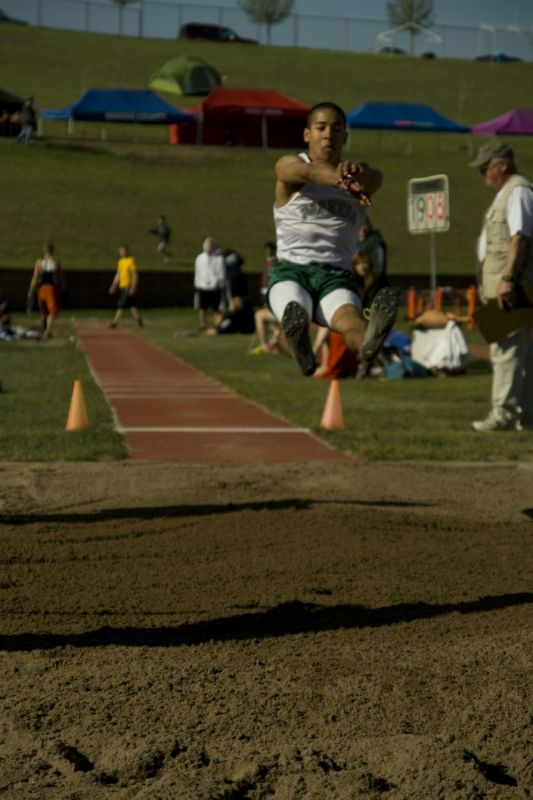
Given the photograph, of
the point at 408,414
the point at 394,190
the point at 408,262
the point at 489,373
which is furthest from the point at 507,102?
the point at 408,414

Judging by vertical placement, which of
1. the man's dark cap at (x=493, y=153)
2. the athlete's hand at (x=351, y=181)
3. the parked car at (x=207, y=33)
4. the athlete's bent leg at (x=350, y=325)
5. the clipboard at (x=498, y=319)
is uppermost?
the parked car at (x=207, y=33)

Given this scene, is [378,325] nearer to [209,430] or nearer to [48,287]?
[209,430]

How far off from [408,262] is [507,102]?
3555cm

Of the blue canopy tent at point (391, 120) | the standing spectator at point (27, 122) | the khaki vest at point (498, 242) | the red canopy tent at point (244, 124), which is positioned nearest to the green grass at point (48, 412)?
the khaki vest at point (498, 242)

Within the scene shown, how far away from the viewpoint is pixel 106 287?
118 feet

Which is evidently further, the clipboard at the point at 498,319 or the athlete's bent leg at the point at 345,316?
the clipboard at the point at 498,319

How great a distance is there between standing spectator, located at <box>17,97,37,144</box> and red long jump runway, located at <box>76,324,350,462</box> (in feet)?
63.2

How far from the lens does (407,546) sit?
23.7 feet

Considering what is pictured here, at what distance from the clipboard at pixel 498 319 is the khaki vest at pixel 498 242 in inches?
7.5

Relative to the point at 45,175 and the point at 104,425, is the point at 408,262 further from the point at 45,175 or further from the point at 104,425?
the point at 104,425

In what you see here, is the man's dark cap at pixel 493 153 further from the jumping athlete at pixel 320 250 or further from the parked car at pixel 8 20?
the parked car at pixel 8 20

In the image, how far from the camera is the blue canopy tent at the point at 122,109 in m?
54.8

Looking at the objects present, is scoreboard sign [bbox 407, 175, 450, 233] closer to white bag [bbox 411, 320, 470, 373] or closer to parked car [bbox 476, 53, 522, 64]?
white bag [bbox 411, 320, 470, 373]

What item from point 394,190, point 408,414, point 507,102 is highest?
point 507,102
